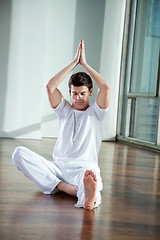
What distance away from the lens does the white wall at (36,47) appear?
18.7ft

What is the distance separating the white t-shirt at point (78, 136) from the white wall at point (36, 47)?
340cm

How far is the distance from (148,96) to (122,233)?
13.4 ft

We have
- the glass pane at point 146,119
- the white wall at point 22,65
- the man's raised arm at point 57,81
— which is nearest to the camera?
the man's raised arm at point 57,81

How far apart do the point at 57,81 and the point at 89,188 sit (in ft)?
2.17

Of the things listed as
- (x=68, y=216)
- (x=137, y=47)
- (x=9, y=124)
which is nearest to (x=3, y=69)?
(x=9, y=124)

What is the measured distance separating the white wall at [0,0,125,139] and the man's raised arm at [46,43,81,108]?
3.41 metres

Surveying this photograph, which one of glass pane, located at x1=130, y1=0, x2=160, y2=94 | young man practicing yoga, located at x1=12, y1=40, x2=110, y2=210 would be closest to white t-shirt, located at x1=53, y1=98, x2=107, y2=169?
young man practicing yoga, located at x1=12, y1=40, x2=110, y2=210

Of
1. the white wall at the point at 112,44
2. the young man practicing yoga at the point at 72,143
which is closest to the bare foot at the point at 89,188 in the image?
the young man practicing yoga at the point at 72,143

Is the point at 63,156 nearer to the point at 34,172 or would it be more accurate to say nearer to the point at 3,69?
the point at 34,172

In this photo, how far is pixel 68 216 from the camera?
6.33 ft

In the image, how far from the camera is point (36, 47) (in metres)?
5.72

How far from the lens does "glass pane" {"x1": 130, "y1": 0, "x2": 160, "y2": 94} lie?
18.2 ft

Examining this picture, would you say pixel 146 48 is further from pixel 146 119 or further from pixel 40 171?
pixel 40 171

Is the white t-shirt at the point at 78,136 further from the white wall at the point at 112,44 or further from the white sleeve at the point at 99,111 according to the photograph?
the white wall at the point at 112,44
